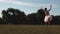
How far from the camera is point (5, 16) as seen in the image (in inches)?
3319

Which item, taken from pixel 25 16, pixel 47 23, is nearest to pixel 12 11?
pixel 25 16

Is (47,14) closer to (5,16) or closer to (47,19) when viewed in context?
(47,19)

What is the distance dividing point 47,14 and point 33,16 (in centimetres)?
6814

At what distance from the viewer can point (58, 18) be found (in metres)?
81.0

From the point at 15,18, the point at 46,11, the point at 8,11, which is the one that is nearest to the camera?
the point at 46,11

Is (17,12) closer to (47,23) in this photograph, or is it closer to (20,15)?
(20,15)

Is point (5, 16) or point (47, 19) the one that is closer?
point (47, 19)

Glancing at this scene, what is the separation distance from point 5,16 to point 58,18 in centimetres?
1764

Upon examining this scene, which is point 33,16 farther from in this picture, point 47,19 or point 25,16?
point 47,19

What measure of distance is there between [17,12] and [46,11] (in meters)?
70.7

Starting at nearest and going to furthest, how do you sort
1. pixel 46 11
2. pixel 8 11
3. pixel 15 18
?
1. pixel 46 11
2. pixel 15 18
3. pixel 8 11

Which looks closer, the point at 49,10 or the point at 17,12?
the point at 49,10

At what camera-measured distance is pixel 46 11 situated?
16.2 meters

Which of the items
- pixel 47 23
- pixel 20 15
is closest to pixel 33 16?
pixel 20 15
